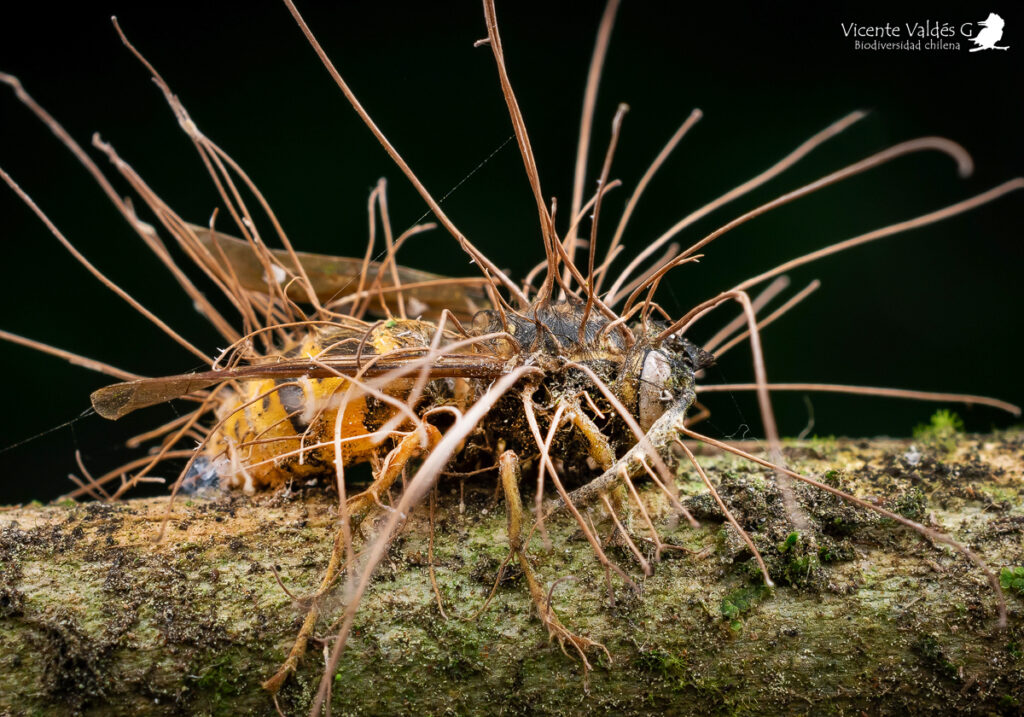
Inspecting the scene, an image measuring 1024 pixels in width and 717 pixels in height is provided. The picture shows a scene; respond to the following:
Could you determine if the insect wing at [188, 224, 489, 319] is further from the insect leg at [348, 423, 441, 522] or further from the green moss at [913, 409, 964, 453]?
the green moss at [913, 409, 964, 453]

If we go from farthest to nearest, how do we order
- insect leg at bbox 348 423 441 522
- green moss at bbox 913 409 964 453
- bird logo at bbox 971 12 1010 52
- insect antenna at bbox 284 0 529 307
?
bird logo at bbox 971 12 1010 52 → green moss at bbox 913 409 964 453 → insect leg at bbox 348 423 441 522 → insect antenna at bbox 284 0 529 307

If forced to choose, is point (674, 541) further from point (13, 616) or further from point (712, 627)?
point (13, 616)


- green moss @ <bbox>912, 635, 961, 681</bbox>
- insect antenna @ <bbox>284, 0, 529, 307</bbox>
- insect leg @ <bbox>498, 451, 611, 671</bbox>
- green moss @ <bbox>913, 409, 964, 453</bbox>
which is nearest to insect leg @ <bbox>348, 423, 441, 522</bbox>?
insect leg @ <bbox>498, 451, 611, 671</bbox>

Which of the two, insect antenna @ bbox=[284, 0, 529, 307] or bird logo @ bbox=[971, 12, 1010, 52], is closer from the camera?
insect antenna @ bbox=[284, 0, 529, 307]

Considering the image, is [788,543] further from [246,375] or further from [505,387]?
[246,375]

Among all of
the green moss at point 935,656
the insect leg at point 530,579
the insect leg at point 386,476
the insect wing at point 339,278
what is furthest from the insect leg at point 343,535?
the green moss at point 935,656

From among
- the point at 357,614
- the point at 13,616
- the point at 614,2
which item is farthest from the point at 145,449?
the point at 614,2

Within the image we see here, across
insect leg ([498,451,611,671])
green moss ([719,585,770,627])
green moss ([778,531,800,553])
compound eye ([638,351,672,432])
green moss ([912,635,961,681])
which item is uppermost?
compound eye ([638,351,672,432])

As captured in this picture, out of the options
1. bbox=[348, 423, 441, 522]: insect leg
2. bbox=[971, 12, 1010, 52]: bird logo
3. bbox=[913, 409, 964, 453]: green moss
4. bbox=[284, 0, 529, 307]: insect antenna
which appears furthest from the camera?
bbox=[971, 12, 1010, 52]: bird logo
